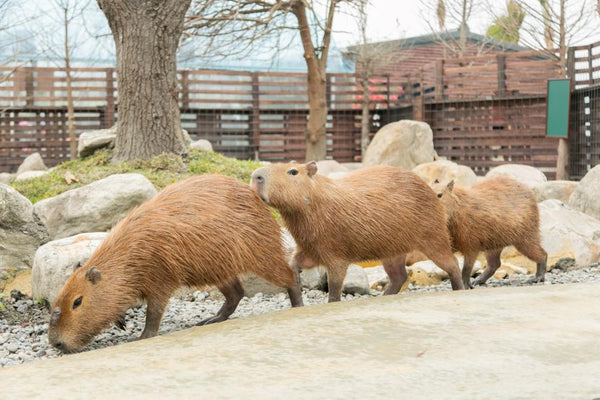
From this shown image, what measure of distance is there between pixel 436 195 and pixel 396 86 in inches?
692

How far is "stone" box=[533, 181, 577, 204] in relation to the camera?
32.2 feet

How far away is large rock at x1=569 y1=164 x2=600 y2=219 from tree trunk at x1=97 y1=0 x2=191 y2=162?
4.99 m

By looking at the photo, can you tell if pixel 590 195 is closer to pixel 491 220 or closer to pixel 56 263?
pixel 491 220

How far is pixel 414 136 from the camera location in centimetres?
1535

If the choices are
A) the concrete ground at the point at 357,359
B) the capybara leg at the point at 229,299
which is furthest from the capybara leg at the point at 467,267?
the capybara leg at the point at 229,299

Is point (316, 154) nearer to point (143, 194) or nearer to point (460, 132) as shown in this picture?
point (460, 132)

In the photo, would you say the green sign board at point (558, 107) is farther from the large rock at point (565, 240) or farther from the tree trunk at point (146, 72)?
the tree trunk at point (146, 72)

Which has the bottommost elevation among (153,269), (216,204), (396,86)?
(153,269)

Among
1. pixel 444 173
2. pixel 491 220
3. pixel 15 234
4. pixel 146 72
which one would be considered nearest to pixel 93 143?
pixel 146 72

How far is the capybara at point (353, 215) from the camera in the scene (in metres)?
4.30

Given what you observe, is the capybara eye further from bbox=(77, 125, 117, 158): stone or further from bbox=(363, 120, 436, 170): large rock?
bbox=(363, 120, 436, 170): large rock

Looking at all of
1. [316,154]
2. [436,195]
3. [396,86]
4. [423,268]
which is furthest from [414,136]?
[436,195]

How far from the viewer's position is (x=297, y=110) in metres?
20.8

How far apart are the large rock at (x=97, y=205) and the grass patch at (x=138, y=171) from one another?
142 centimetres
